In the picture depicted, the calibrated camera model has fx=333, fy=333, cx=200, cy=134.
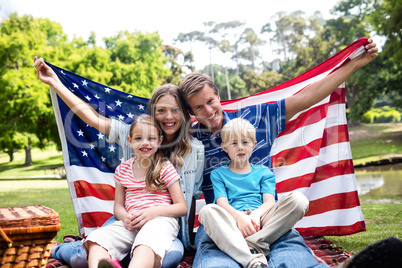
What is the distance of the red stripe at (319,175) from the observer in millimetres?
3580

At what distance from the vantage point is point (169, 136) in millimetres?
3166

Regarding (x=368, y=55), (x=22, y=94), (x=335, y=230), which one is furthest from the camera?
(x=22, y=94)

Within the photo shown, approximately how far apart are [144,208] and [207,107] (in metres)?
1.08

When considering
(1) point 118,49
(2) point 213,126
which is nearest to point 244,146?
(2) point 213,126

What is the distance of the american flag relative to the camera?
3.58 meters

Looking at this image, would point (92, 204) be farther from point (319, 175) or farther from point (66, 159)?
point (319, 175)

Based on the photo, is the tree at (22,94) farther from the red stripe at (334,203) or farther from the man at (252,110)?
the red stripe at (334,203)

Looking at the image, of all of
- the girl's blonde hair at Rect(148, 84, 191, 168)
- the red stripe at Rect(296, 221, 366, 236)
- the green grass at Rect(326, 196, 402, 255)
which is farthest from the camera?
the red stripe at Rect(296, 221, 366, 236)

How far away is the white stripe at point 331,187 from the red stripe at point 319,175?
4 centimetres

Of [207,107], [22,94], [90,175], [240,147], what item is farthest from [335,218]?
[22,94]

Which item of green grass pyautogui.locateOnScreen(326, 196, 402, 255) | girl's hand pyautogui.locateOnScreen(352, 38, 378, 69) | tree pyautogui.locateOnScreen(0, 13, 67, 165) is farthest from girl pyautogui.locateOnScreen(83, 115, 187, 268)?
tree pyautogui.locateOnScreen(0, 13, 67, 165)

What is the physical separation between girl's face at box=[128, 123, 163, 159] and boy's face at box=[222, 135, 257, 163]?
2.15 feet

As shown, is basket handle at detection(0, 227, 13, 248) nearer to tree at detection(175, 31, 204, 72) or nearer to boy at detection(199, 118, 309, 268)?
boy at detection(199, 118, 309, 268)

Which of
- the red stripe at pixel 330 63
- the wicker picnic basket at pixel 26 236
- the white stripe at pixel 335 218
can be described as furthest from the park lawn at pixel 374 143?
the wicker picnic basket at pixel 26 236
